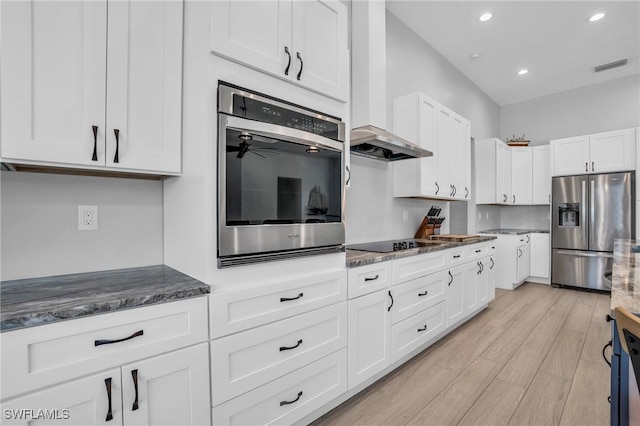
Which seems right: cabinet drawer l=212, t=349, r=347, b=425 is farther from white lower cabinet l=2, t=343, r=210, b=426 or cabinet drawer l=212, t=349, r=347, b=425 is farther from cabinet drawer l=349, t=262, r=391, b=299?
cabinet drawer l=349, t=262, r=391, b=299

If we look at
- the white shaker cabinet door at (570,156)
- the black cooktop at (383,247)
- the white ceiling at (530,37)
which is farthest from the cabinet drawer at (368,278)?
the white shaker cabinet door at (570,156)

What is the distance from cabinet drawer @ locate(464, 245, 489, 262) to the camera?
10.3 ft

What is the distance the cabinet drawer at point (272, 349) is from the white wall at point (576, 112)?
5.86 metres

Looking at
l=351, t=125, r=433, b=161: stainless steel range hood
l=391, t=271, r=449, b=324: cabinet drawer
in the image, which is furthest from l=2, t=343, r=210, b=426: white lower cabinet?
l=351, t=125, r=433, b=161: stainless steel range hood

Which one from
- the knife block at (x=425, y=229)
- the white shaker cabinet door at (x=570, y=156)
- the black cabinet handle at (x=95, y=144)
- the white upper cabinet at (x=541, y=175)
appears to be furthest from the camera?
the white upper cabinet at (x=541, y=175)

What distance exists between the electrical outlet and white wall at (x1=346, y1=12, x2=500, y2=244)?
186cm

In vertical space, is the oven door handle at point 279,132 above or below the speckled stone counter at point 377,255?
above

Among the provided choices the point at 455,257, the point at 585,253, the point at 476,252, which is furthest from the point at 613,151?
the point at 455,257

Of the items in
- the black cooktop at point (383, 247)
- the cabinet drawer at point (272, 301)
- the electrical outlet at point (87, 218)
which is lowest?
the cabinet drawer at point (272, 301)

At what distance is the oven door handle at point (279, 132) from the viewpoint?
1354 millimetres

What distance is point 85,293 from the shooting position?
3.65 feet

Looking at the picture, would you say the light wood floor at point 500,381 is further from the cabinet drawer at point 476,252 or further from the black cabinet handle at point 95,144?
the black cabinet handle at point 95,144

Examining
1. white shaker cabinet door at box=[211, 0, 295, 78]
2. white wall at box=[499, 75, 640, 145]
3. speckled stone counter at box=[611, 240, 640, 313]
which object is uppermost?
white wall at box=[499, 75, 640, 145]

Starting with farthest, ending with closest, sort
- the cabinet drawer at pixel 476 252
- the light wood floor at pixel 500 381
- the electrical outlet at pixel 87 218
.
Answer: the cabinet drawer at pixel 476 252, the light wood floor at pixel 500 381, the electrical outlet at pixel 87 218
